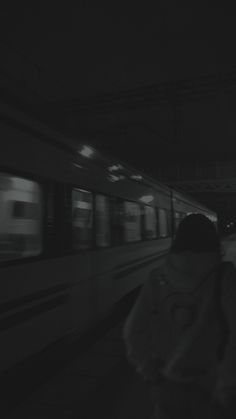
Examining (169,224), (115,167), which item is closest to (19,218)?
(115,167)

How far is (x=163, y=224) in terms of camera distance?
10.9m

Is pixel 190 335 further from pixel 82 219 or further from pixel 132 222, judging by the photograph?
pixel 132 222

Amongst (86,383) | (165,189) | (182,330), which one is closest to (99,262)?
(86,383)

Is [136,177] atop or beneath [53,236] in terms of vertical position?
atop

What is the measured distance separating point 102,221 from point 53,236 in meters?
1.65

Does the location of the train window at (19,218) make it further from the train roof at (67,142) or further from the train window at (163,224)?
the train window at (163,224)

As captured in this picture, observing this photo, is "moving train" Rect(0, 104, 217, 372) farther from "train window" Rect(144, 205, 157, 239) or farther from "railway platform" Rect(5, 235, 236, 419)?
"train window" Rect(144, 205, 157, 239)

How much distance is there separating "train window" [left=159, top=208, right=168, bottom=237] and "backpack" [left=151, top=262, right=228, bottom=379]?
850 centimetres

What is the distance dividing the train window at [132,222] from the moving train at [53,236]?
0.07 metres

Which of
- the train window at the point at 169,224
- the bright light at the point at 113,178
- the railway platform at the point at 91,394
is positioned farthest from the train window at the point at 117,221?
the train window at the point at 169,224

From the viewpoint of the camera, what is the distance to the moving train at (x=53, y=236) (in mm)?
3906

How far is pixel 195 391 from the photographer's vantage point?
75.4 inches

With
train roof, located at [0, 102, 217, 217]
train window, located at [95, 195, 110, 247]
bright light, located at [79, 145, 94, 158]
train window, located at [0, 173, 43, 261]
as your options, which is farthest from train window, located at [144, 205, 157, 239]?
train window, located at [0, 173, 43, 261]

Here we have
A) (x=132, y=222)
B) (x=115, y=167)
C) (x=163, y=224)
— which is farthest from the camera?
(x=163, y=224)
